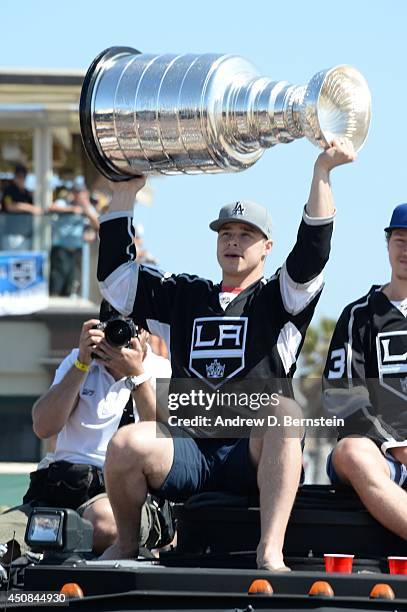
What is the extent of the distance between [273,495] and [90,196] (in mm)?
16593

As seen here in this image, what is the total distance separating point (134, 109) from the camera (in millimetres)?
6070

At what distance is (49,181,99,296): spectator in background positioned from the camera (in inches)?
828

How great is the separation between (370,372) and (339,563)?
1034 mm

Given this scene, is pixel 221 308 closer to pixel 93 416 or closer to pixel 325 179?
pixel 325 179

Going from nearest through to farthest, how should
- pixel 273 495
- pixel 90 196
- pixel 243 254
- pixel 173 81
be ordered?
pixel 273 495 < pixel 173 81 < pixel 243 254 < pixel 90 196

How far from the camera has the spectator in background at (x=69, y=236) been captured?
21.0 meters

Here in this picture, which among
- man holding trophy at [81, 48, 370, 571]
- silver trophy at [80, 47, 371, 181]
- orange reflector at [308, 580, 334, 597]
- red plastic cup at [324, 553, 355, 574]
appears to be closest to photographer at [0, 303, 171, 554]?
man holding trophy at [81, 48, 370, 571]

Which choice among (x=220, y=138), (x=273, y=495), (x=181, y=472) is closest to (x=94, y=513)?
(x=181, y=472)

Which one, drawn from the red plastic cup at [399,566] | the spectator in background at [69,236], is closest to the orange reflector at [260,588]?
the red plastic cup at [399,566]

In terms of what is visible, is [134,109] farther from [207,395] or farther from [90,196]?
[90,196]

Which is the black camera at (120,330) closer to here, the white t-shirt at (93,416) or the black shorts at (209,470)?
the black shorts at (209,470)

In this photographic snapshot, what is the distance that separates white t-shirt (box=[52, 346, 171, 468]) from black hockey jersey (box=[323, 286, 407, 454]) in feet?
4.15

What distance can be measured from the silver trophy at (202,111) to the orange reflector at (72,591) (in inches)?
74.5

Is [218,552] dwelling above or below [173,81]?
below
